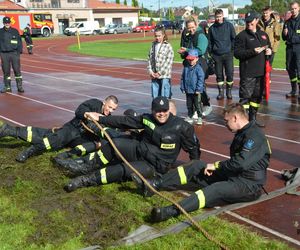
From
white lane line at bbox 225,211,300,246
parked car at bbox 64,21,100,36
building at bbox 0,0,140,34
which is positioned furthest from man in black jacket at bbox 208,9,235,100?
building at bbox 0,0,140,34

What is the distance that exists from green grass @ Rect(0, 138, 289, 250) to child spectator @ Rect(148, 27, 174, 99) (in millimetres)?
3548

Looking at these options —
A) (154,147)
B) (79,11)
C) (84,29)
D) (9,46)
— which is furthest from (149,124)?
(79,11)

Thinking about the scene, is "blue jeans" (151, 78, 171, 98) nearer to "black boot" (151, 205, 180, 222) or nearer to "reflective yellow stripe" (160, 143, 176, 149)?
"reflective yellow stripe" (160, 143, 176, 149)

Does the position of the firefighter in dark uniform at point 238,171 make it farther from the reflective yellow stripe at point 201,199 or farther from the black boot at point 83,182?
the black boot at point 83,182

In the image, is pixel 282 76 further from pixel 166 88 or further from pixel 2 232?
pixel 2 232

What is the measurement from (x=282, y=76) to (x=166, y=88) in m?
7.50

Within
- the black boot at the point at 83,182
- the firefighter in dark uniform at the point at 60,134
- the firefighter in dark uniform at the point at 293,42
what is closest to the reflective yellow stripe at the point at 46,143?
the firefighter in dark uniform at the point at 60,134

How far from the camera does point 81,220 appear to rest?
4602 mm

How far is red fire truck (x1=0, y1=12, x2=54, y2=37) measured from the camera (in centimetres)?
5531

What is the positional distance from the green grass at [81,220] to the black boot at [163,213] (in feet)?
0.20

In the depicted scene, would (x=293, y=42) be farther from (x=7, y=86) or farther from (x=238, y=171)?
(x=7, y=86)

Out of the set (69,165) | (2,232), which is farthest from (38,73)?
(2,232)

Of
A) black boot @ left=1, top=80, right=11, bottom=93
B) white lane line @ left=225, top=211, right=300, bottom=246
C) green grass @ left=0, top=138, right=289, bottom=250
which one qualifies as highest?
green grass @ left=0, top=138, right=289, bottom=250

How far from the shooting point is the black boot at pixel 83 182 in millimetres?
5352
